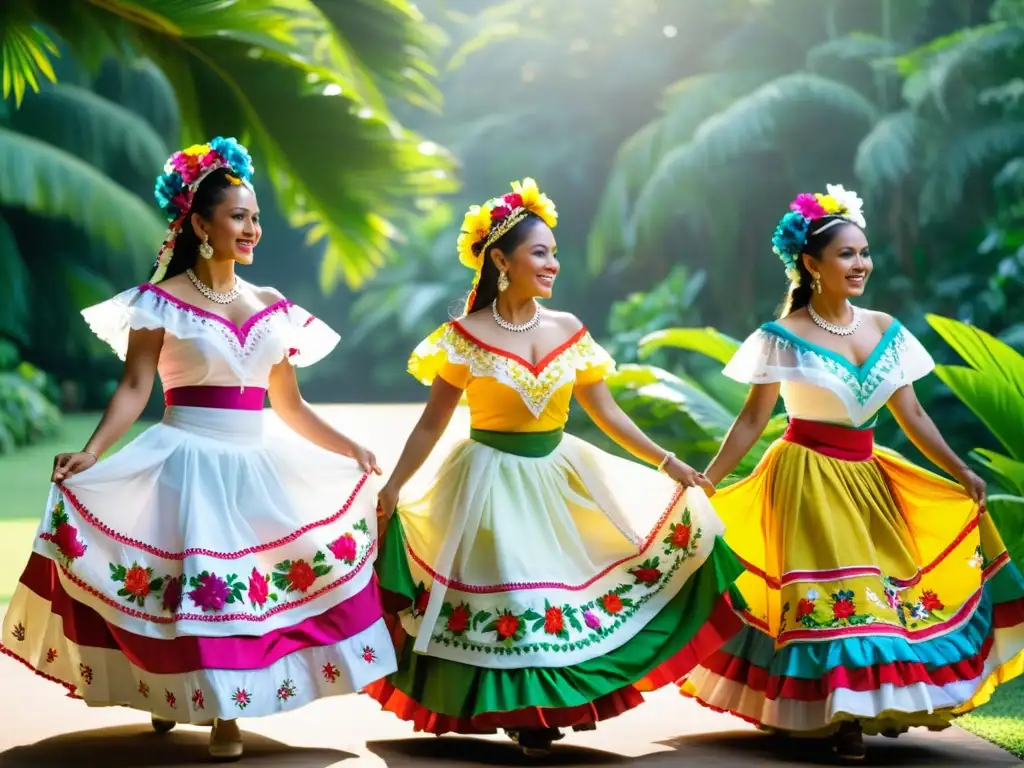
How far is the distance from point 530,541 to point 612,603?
0.29 m

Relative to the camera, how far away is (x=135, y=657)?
13.1 feet

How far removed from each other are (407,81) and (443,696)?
5.58m

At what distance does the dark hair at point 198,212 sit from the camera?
4332mm

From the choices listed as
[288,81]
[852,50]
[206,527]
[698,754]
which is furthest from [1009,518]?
[852,50]

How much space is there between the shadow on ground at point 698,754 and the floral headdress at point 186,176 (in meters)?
1.56

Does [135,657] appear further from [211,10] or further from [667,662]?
[211,10]

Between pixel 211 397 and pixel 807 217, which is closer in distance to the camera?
pixel 211 397

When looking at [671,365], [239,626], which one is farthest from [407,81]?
[671,365]

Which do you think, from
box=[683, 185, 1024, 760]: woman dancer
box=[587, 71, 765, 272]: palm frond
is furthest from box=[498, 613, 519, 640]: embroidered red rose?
box=[587, 71, 765, 272]: palm frond

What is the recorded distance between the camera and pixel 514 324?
445 centimetres

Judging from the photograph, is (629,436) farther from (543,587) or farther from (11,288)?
(11,288)

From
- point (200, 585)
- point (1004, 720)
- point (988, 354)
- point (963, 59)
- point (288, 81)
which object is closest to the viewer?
point (200, 585)

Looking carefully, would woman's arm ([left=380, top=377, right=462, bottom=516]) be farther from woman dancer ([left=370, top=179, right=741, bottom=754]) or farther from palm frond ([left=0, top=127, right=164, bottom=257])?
palm frond ([left=0, top=127, right=164, bottom=257])

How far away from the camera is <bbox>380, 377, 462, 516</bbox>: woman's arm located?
14.1 feet
